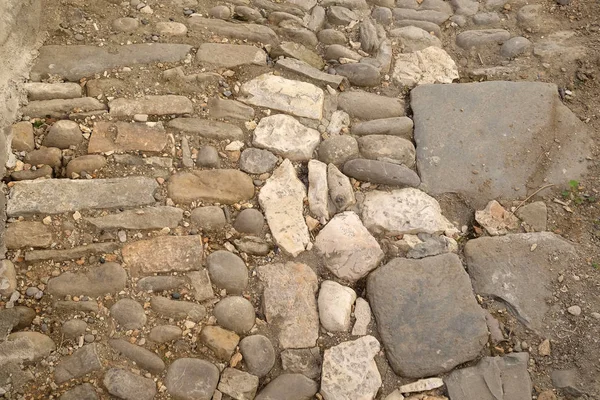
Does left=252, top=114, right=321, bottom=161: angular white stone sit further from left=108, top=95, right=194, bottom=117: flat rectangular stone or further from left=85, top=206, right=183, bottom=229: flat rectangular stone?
left=85, top=206, right=183, bottom=229: flat rectangular stone

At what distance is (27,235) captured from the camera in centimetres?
221

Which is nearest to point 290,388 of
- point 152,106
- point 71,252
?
point 71,252

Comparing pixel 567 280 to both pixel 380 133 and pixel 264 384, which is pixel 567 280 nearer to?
pixel 380 133

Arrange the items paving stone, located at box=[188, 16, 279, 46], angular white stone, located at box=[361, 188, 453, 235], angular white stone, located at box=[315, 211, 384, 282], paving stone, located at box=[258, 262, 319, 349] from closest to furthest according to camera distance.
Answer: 1. paving stone, located at box=[258, 262, 319, 349]
2. angular white stone, located at box=[315, 211, 384, 282]
3. angular white stone, located at box=[361, 188, 453, 235]
4. paving stone, located at box=[188, 16, 279, 46]

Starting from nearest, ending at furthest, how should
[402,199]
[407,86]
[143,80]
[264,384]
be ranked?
[264,384] → [402,199] → [143,80] → [407,86]

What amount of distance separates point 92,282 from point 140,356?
329 millimetres

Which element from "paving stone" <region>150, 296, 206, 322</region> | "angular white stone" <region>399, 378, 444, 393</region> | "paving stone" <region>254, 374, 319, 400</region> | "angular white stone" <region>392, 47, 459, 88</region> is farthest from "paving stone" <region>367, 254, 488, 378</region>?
"angular white stone" <region>392, 47, 459, 88</region>

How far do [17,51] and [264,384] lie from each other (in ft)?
5.83

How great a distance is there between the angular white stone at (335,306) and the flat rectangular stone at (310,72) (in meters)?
1.08

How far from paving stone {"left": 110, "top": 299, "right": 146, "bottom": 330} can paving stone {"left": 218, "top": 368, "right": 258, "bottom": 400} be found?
34 cm

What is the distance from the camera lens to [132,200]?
7.70 ft

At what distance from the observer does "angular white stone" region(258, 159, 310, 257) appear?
2.37 m

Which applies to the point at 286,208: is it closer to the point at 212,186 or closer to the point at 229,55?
the point at 212,186

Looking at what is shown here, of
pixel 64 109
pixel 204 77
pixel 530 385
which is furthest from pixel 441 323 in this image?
pixel 64 109
